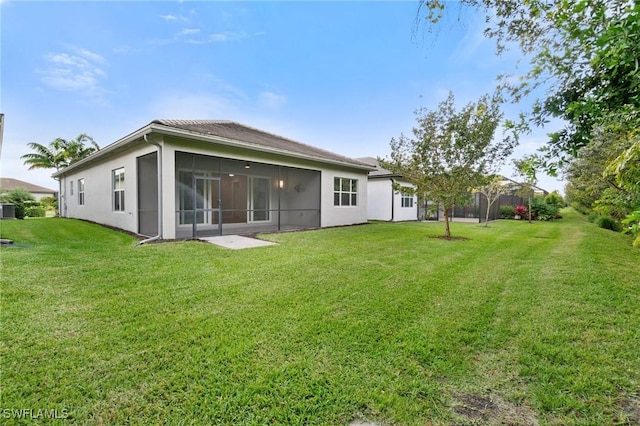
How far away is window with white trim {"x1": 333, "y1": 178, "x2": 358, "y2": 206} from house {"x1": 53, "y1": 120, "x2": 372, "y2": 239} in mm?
49

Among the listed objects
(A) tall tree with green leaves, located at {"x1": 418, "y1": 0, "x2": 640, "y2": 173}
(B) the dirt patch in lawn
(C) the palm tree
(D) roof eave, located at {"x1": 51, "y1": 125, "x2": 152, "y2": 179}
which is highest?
(C) the palm tree

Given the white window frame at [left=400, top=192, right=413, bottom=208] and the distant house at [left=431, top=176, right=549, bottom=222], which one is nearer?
the white window frame at [left=400, top=192, right=413, bottom=208]

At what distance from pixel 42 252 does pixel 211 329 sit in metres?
5.98

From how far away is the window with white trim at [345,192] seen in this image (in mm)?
14250

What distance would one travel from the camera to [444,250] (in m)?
7.88

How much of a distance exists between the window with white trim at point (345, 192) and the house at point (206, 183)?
5 centimetres

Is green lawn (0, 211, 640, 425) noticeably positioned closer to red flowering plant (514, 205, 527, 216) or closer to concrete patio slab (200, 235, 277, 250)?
concrete patio slab (200, 235, 277, 250)

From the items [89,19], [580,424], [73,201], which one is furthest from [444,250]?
[73,201]

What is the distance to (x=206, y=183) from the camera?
12539mm

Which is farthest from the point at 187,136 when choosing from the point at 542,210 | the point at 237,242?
the point at 542,210

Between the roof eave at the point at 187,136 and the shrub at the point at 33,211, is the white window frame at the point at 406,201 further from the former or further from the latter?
the shrub at the point at 33,211

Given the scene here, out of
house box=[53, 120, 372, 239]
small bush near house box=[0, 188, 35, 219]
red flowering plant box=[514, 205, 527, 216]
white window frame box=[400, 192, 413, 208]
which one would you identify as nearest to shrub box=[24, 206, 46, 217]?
small bush near house box=[0, 188, 35, 219]

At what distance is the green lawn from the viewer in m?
2.01

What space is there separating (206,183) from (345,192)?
6.52 metres
